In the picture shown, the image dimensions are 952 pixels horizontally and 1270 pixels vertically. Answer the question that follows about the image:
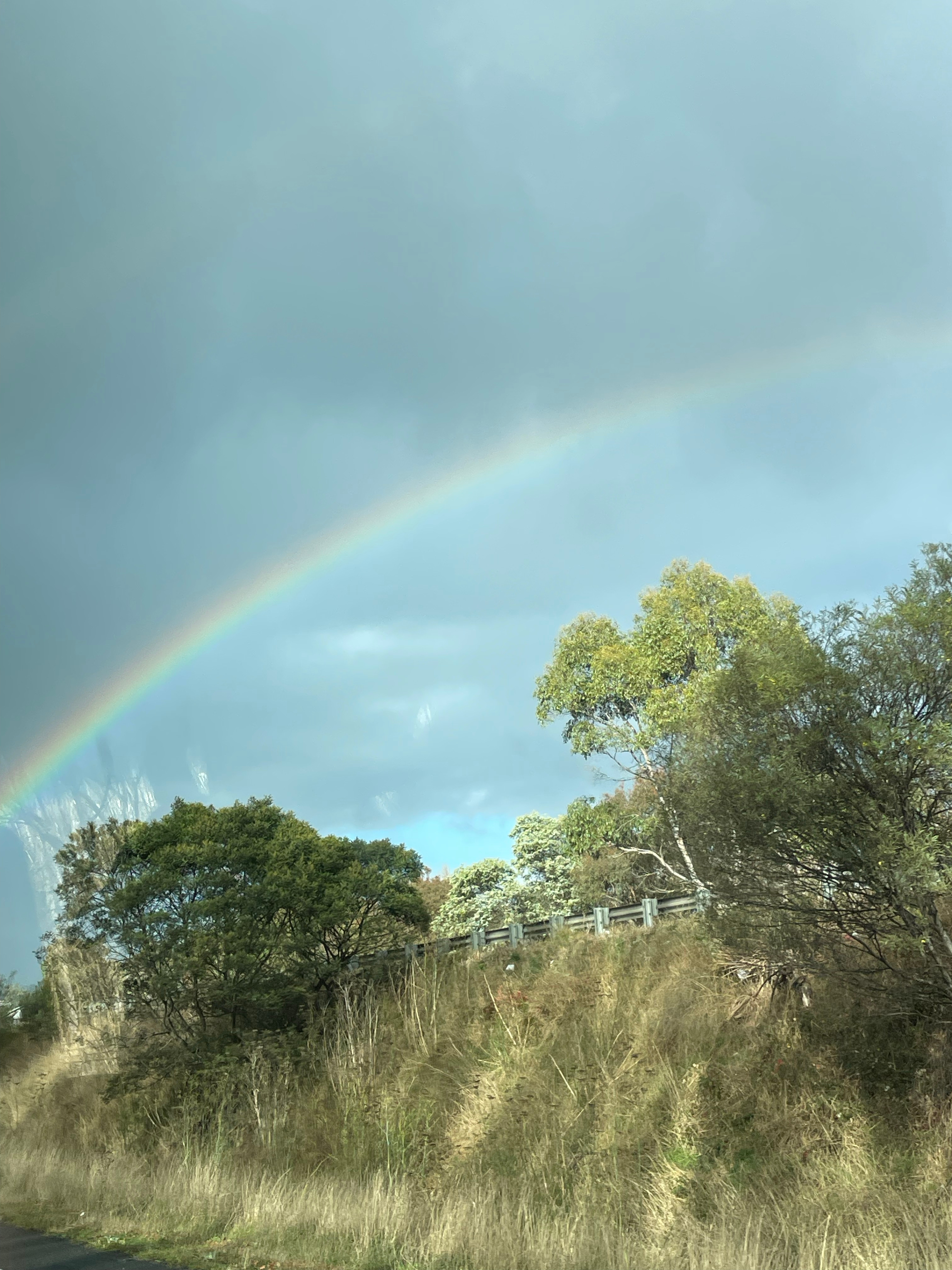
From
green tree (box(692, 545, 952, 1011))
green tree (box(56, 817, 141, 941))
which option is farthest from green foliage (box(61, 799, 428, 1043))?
green tree (box(692, 545, 952, 1011))

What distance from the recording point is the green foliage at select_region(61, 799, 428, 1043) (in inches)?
906

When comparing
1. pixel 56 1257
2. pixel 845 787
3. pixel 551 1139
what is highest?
pixel 845 787

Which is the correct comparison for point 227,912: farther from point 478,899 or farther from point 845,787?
point 478,899

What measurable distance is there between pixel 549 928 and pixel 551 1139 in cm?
794

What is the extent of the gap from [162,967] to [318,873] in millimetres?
4598

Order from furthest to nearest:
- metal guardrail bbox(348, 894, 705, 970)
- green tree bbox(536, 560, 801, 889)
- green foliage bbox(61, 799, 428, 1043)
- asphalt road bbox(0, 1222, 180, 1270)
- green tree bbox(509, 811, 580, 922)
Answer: green tree bbox(509, 811, 580, 922), green tree bbox(536, 560, 801, 889), green foliage bbox(61, 799, 428, 1043), metal guardrail bbox(348, 894, 705, 970), asphalt road bbox(0, 1222, 180, 1270)

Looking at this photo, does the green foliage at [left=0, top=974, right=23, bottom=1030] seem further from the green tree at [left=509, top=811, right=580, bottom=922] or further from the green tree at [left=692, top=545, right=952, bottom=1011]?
the green tree at [left=692, top=545, right=952, bottom=1011]

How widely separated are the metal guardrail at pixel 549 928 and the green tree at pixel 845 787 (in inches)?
281

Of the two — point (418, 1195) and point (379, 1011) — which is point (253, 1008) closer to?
point (379, 1011)

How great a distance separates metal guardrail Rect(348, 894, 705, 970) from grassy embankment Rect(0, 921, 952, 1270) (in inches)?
31.0

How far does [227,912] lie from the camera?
23641mm

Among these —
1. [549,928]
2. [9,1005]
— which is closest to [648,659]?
[549,928]

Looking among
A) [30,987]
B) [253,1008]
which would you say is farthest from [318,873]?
[30,987]

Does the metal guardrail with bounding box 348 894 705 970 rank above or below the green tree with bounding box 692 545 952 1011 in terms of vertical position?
below
